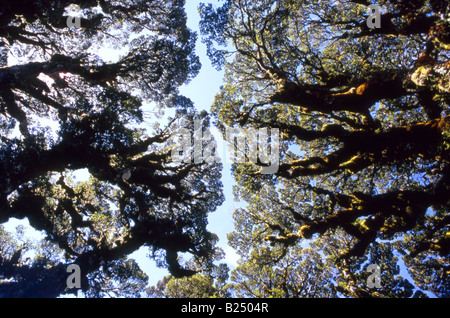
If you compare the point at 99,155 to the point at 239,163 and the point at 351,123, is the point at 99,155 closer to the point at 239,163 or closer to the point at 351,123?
the point at 239,163

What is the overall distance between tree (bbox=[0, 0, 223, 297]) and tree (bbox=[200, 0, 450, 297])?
300cm

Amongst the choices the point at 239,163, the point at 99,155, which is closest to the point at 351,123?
the point at 239,163

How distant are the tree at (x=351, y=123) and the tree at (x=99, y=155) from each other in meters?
3.00

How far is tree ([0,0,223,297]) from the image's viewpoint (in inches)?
388

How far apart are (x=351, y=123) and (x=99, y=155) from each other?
Answer: 40.4 feet

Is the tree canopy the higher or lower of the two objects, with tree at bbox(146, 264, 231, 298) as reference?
higher

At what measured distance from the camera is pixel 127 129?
10133 mm

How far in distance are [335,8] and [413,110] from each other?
7.53 m

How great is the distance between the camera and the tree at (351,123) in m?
8.44

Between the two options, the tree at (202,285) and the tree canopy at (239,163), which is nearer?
the tree canopy at (239,163)

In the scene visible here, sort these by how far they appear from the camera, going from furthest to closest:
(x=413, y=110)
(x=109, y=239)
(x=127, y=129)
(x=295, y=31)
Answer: (x=295, y=31)
(x=109, y=239)
(x=413, y=110)
(x=127, y=129)

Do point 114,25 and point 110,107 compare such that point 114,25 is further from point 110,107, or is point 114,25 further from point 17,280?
point 17,280
